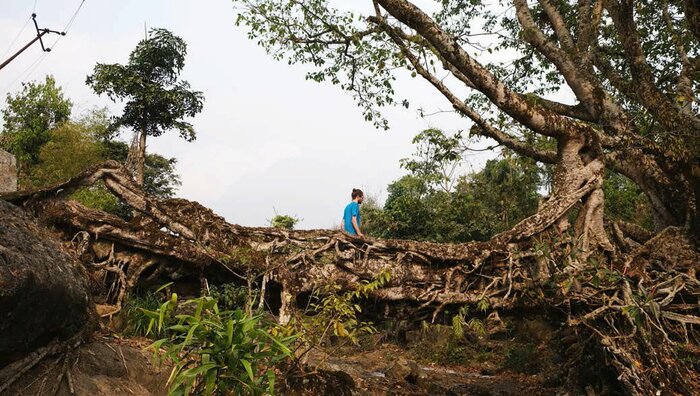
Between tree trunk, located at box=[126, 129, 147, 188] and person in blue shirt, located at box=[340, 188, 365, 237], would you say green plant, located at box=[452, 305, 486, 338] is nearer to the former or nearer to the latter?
person in blue shirt, located at box=[340, 188, 365, 237]

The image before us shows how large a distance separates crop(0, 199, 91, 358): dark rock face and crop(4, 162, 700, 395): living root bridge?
196cm

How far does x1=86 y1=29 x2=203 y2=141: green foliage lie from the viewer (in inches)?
1056

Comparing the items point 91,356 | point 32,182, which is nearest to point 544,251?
point 91,356

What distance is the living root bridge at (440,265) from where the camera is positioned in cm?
621

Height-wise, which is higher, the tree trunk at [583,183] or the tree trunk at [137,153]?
the tree trunk at [137,153]

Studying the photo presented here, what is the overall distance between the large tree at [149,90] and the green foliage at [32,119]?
494 cm

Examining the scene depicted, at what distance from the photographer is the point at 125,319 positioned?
6578mm

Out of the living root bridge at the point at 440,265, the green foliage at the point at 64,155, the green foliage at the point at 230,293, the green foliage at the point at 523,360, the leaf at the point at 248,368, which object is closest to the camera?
the leaf at the point at 248,368

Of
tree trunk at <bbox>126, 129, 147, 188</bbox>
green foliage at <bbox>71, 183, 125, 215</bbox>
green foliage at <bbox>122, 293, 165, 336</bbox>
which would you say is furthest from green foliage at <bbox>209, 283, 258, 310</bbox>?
tree trunk at <bbox>126, 129, 147, 188</bbox>

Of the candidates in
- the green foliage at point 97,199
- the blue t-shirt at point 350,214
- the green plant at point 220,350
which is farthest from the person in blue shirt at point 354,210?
the green foliage at point 97,199

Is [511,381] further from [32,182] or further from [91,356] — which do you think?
[32,182]

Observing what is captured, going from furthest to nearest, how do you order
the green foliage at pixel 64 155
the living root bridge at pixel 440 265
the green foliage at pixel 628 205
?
the green foliage at pixel 64 155 < the green foliage at pixel 628 205 < the living root bridge at pixel 440 265

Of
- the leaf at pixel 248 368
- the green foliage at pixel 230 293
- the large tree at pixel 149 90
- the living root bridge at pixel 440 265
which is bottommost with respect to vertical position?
the leaf at pixel 248 368

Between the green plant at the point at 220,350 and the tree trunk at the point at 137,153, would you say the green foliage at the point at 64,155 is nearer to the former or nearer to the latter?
the tree trunk at the point at 137,153
